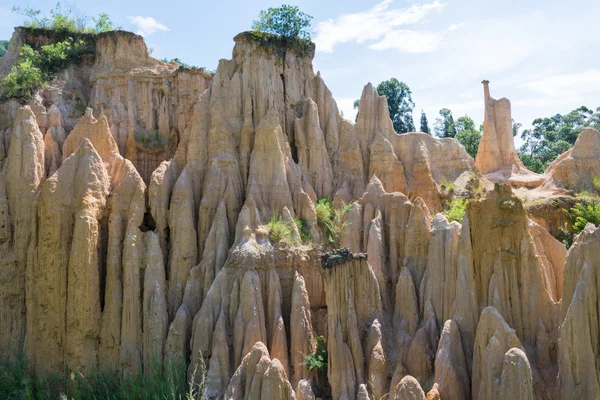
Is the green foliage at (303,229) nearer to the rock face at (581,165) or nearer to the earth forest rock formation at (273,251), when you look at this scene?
the earth forest rock formation at (273,251)

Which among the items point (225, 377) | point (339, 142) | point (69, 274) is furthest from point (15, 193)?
point (339, 142)

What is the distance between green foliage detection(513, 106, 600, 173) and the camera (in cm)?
4425

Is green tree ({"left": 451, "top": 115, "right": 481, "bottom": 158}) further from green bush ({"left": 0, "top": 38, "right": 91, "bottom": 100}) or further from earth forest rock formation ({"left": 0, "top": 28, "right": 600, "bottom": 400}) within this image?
green bush ({"left": 0, "top": 38, "right": 91, "bottom": 100})

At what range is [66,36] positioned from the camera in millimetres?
29406

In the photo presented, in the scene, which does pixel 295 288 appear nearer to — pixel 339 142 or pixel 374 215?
pixel 374 215

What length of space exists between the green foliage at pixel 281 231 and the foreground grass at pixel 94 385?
193 inches

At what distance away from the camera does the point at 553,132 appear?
45.9 m

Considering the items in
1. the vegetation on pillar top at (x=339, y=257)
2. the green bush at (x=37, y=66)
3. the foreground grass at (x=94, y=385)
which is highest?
the green bush at (x=37, y=66)

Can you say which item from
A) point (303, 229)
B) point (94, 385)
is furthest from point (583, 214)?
point (94, 385)

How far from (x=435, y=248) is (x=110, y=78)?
17029 millimetres

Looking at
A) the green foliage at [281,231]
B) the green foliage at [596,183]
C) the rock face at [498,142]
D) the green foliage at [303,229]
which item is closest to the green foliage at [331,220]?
the green foliage at [303,229]

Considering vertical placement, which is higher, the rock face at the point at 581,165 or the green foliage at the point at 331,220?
the rock face at the point at 581,165

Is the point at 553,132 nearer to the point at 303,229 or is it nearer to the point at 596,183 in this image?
the point at 596,183

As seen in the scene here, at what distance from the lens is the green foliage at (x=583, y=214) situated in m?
22.2
